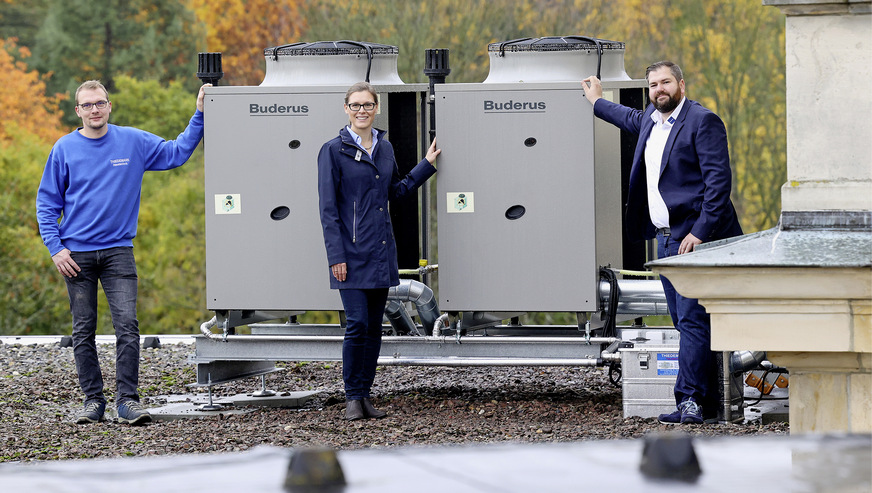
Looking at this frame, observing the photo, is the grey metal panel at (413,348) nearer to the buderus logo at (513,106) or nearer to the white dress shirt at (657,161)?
the white dress shirt at (657,161)

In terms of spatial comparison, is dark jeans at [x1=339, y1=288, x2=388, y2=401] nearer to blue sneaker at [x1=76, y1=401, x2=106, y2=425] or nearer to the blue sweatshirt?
the blue sweatshirt

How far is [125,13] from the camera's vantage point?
35.8m

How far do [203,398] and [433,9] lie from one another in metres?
15.3

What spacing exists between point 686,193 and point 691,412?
1168 millimetres

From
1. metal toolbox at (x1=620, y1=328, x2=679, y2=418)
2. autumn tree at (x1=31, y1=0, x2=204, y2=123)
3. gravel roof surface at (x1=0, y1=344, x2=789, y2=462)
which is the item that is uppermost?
autumn tree at (x1=31, y1=0, x2=204, y2=123)

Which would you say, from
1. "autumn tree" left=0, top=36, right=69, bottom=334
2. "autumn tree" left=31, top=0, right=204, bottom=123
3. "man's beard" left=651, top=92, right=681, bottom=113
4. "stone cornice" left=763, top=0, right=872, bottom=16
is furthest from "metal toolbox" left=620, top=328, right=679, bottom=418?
"autumn tree" left=31, top=0, right=204, bottom=123

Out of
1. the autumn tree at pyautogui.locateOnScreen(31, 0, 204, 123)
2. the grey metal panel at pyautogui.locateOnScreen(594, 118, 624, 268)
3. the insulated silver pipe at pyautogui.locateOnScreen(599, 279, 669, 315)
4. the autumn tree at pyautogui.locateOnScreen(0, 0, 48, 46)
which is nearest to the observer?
the insulated silver pipe at pyautogui.locateOnScreen(599, 279, 669, 315)

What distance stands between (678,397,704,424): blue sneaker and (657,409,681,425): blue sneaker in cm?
4

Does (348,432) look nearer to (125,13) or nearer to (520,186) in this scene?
(520,186)

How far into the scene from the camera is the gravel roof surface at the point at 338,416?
6934 mm

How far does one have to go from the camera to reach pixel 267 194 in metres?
8.23

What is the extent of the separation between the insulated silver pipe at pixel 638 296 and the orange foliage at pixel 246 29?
Result: 2480 cm

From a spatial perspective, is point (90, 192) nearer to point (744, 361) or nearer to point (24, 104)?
point (744, 361)

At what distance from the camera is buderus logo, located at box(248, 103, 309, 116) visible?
8109 millimetres
